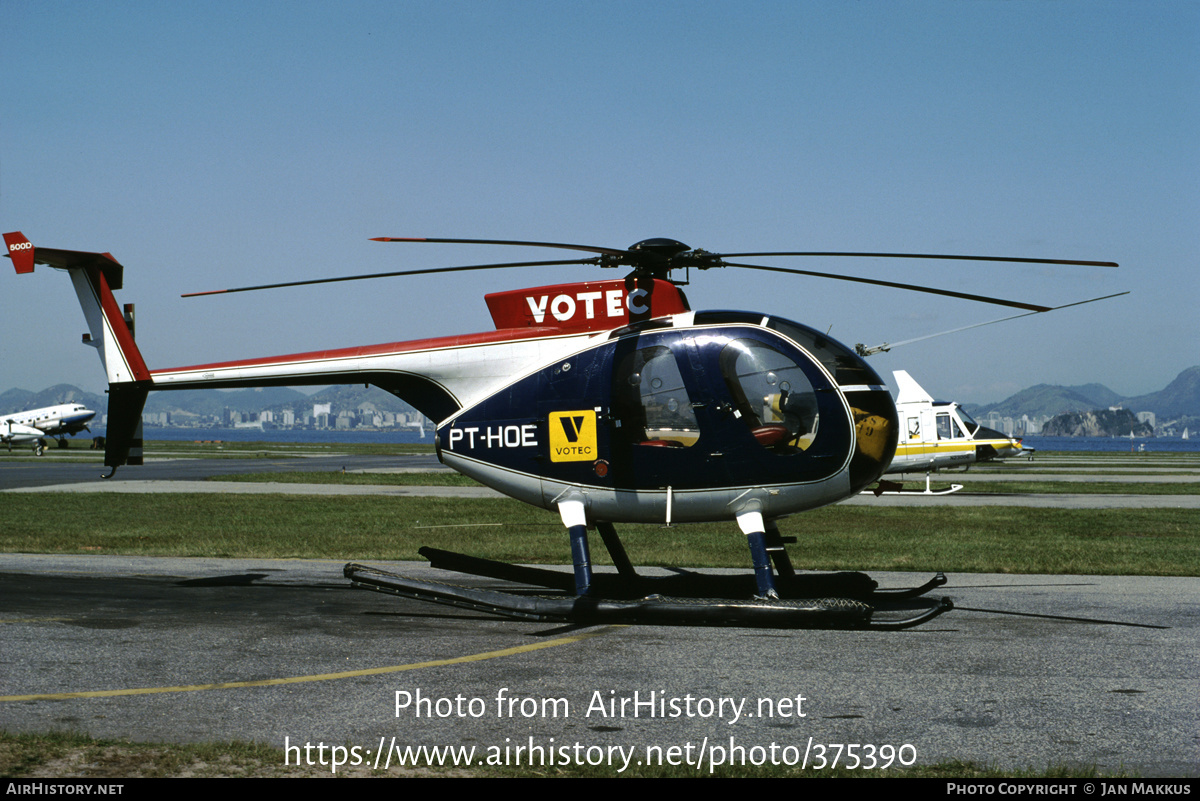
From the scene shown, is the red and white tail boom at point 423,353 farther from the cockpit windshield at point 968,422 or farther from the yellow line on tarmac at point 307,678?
the cockpit windshield at point 968,422

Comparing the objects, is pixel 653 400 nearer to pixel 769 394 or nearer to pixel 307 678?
pixel 769 394

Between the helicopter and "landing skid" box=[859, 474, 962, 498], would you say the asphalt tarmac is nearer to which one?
the helicopter

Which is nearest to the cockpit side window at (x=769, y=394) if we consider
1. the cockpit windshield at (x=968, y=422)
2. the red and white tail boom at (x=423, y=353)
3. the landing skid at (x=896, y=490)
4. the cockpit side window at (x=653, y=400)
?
the cockpit side window at (x=653, y=400)

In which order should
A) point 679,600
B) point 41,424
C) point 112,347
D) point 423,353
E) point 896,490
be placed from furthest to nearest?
point 41,424, point 896,490, point 112,347, point 423,353, point 679,600

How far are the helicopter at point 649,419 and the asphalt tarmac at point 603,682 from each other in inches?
19.0

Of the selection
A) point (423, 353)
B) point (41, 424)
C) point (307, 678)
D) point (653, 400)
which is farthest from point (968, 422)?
point (41, 424)

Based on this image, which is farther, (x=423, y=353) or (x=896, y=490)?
(x=896, y=490)

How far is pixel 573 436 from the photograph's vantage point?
37.5 feet

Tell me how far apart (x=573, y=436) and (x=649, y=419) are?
3.20 ft

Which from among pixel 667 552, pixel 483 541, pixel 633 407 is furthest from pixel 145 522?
pixel 633 407

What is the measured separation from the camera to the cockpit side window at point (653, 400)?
10953 millimetres

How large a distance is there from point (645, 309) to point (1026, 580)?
7.43 meters

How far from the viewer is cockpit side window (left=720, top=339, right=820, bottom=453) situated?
35.1 ft

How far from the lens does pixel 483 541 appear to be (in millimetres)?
19016
